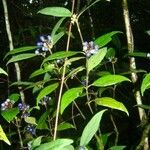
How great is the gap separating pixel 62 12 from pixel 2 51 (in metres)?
2.95

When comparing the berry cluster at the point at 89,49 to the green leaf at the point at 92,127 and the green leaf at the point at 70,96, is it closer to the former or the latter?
the green leaf at the point at 70,96

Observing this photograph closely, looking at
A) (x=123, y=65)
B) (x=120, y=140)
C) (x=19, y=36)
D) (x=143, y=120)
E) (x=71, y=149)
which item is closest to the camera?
(x=71, y=149)

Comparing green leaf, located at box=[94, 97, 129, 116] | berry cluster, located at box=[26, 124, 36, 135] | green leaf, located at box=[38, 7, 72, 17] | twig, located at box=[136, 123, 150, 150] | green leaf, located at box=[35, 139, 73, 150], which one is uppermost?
green leaf, located at box=[38, 7, 72, 17]

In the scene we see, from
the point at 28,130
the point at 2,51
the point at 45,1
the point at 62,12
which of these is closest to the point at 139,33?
the point at 45,1

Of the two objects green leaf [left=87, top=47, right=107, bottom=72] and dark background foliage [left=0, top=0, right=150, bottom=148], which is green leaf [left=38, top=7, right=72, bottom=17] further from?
dark background foliage [left=0, top=0, right=150, bottom=148]

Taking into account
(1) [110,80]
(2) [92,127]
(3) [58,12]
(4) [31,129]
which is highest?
(3) [58,12]

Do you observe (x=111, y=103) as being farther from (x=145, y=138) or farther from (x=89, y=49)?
(x=145, y=138)

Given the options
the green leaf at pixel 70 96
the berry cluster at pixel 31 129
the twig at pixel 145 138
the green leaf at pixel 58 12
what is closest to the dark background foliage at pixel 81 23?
the berry cluster at pixel 31 129

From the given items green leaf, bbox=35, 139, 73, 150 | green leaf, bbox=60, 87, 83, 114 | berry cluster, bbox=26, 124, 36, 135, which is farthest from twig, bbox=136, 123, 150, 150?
green leaf, bbox=35, 139, 73, 150

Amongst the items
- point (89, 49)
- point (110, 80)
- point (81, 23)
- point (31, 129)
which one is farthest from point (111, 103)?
point (81, 23)

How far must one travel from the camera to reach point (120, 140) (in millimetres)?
2859

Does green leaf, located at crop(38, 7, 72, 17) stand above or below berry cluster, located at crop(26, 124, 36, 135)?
above

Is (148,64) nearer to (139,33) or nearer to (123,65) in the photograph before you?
(123,65)

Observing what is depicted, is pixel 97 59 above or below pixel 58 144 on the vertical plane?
above
